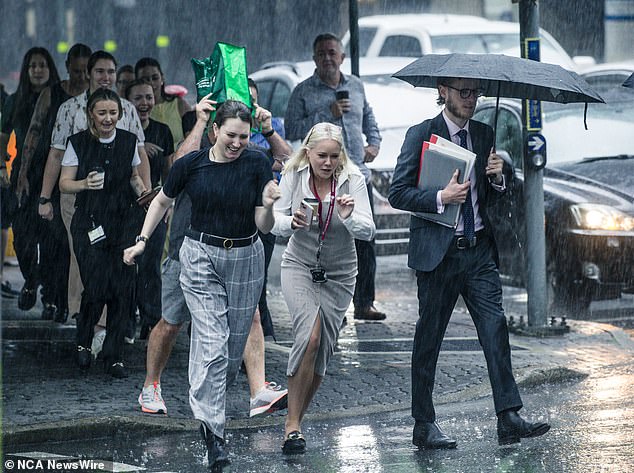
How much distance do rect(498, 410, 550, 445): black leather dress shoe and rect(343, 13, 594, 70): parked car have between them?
41.3 ft

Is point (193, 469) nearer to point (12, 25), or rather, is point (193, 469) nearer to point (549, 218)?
point (549, 218)

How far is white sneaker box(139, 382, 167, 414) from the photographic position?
28.2ft

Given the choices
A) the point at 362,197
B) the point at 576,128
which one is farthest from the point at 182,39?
the point at 362,197

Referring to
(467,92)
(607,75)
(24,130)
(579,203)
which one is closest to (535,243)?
(579,203)

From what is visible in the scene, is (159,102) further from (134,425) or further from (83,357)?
(134,425)

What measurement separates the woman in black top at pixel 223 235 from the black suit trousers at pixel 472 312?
0.93m

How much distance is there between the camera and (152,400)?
8.66 metres

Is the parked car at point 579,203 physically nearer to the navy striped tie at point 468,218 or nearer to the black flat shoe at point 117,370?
the black flat shoe at point 117,370

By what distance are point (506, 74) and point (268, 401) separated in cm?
234

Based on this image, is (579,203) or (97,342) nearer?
(97,342)

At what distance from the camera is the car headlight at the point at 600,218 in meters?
12.5

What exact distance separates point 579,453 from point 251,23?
26.6m

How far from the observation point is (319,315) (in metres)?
7.79

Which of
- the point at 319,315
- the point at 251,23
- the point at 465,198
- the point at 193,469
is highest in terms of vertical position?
the point at 251,23
